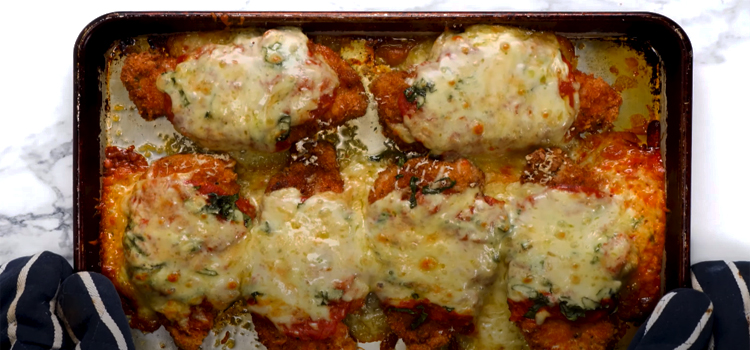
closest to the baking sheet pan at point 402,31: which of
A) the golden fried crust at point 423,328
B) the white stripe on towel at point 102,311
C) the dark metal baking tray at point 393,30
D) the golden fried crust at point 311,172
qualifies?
the dark metal baking tray at point 393,30

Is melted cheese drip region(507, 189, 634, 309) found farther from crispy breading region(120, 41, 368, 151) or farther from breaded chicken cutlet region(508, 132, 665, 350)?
crispy breading region(120, 41, 368, 151)

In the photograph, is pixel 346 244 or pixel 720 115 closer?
pixel 346 244

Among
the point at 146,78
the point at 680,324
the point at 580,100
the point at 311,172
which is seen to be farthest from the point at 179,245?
the point at 680,324

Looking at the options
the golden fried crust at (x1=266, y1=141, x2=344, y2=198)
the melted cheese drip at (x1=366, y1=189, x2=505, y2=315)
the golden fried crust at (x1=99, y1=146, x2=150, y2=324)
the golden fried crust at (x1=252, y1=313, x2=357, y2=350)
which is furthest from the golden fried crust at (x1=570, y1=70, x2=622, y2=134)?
the golden fried crust at (x1=99, y1=146, x2=150, y2=324)

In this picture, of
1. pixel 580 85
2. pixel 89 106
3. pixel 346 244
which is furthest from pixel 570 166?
pixel 89 106

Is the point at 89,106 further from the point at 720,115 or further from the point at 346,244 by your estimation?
the point at 720,115
